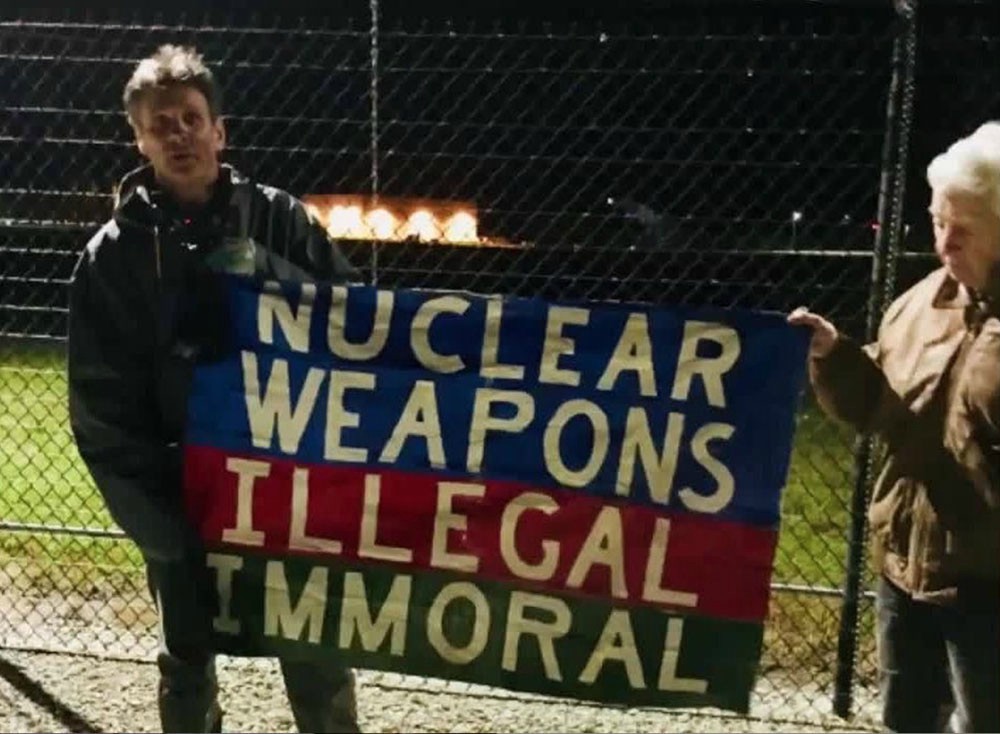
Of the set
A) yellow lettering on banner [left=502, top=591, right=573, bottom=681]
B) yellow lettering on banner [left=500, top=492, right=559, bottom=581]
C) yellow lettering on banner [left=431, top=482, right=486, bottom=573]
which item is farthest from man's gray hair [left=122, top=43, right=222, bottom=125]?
yellow lettering on banner [left=502, top=591, right=573, bottom=681]

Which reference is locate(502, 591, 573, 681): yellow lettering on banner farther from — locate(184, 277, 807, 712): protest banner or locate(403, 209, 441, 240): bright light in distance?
locate(403, 209, 441, 240): bright light in distance

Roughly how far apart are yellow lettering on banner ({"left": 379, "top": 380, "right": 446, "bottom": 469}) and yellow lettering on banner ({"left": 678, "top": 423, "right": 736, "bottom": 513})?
2.08 ft

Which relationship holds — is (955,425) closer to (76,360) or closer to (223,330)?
(223,330)

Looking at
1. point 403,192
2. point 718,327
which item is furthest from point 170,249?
point 403,192

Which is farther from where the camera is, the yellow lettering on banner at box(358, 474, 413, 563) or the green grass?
the green grass

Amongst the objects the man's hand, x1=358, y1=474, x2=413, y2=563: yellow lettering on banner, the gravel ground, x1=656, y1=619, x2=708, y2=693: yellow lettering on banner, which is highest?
the man's hand

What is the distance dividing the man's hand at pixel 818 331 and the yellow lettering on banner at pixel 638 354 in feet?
1.16

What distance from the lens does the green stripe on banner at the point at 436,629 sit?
10.9ft

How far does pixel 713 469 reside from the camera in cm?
316

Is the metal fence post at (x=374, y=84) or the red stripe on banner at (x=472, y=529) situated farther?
the metal fence post at (x=374, y=84)

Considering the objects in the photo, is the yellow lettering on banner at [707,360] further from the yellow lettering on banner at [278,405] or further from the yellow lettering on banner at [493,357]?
the yellow lettering on banner at [278,405]

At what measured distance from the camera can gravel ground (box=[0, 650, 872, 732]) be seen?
13.1 ft

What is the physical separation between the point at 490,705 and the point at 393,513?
1.11m

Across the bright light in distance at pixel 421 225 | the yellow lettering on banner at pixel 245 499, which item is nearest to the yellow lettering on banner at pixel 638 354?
the yellow lettering on banner at pixel 245 499
